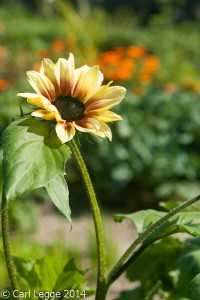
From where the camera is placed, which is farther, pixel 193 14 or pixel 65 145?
pixel 193 14

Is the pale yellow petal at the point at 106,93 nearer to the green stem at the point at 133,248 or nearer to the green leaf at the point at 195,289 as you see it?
the green stem at the point at 133,248

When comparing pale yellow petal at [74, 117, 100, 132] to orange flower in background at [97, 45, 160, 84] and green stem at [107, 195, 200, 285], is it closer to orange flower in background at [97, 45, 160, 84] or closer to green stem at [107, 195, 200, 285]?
green stem at [107, 195, 200, 285]

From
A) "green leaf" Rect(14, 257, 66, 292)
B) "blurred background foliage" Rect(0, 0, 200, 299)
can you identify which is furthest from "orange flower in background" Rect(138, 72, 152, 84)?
"green leaf" Rect(14, 257, 66, 292)

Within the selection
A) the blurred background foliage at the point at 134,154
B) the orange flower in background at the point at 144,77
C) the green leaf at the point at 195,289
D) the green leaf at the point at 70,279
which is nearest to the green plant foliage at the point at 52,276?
the green leaf at the point at 70,279

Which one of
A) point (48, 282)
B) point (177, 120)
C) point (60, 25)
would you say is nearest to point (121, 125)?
point (177, 120)

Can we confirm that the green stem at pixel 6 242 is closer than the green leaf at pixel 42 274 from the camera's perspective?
Yes

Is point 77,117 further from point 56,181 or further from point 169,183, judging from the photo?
point 169,183
